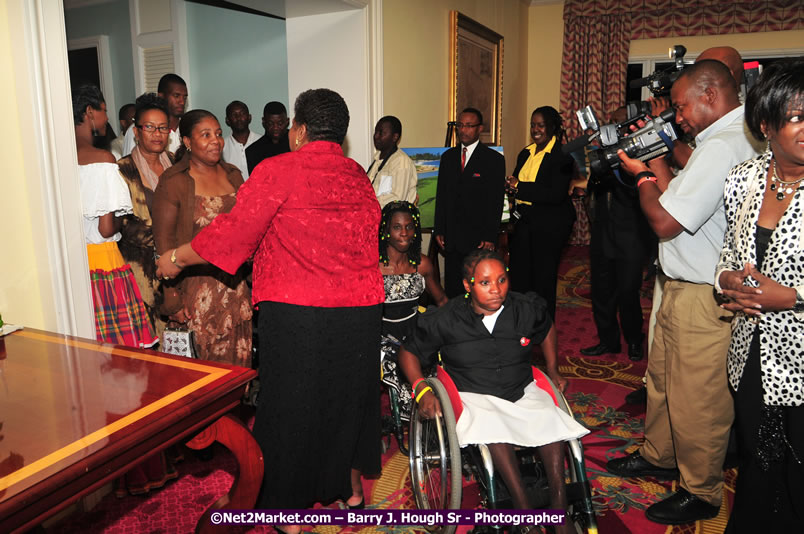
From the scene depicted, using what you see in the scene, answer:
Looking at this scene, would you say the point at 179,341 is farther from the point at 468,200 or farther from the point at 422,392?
the point at 468,200

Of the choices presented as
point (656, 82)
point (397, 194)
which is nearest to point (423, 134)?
point (397, 194)

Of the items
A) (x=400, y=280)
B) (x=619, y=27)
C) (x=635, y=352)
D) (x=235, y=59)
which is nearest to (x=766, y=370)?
(x=400, y=280)

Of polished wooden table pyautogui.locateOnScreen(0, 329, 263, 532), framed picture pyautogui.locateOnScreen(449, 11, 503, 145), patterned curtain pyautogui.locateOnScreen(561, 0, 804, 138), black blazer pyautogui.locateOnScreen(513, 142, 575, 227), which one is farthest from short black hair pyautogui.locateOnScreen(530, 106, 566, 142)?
patterned curtain pyautogui.locateOnScreen(561, 0, 804, 138)

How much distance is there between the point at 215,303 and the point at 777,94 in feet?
7.23

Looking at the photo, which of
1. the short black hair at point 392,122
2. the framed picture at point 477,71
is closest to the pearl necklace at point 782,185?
the short black hair at point 392,122

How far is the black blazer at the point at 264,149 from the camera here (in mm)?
4863

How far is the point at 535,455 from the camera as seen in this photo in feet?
7.18

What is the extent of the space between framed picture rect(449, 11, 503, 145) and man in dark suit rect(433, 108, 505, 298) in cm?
152

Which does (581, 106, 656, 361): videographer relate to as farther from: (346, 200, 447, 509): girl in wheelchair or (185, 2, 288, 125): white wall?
(185, 2, 288, 125): white wall

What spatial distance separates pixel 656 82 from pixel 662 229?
79cm

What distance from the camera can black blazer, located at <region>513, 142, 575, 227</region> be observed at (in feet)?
14.0

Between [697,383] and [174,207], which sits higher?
[174,207]

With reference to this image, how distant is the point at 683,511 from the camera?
2359 mm

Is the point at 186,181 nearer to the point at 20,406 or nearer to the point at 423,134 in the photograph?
the point at 20,406
